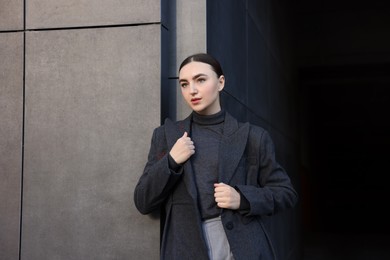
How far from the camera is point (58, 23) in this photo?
3.68 metres

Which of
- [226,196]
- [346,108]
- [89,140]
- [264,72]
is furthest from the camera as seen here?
[346,108]

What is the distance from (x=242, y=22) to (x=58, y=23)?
6.11ft

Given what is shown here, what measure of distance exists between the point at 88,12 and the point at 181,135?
1.18 meters

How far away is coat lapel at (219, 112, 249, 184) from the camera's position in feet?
9.61

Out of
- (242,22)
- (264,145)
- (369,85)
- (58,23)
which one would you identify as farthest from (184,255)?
(369,85)

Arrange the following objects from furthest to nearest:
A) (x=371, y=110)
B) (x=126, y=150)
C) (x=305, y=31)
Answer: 1. (x=371, y=110)
2. (x=305, y=31)
3. (x=126, y=150)

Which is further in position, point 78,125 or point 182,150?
point 78,125

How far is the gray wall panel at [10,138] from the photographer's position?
3.63 metres

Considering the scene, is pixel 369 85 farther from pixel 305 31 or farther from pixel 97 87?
pixel 97 87

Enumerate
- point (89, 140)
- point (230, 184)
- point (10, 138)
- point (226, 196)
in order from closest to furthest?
1. point (226, 196)
2. point (230, 184)
3. point (89, 140)
4. point (10, 138)

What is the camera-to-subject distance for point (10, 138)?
12.1ft

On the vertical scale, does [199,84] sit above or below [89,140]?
above

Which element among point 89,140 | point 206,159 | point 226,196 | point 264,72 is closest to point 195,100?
point 206,159

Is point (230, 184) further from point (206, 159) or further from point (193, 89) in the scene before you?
point (193, 89)
